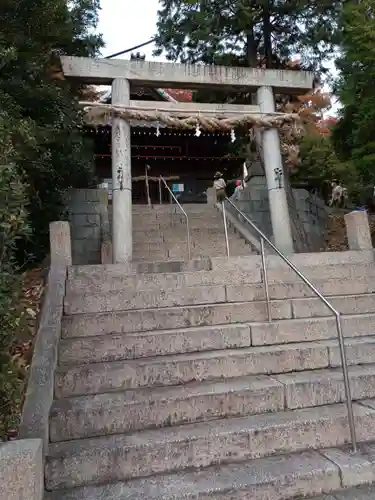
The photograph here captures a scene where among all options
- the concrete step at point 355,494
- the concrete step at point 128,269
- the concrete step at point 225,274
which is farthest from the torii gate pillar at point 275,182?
the concrete step at point 355,494

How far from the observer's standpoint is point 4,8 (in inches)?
202

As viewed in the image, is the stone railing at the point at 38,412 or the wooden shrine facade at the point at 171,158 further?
the wooden shrine facade at the point at 171,158

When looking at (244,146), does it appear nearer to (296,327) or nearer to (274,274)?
(274,274)

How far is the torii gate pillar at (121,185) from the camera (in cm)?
632

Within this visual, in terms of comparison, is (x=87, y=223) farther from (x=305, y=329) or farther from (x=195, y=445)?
(x=195, y=445)

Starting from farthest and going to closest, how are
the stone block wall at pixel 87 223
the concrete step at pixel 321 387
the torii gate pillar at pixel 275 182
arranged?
the stone block wall at pixel 87 223 → the torii gate pillar at pixel 275 182 → the concrete step at pixel 321 387

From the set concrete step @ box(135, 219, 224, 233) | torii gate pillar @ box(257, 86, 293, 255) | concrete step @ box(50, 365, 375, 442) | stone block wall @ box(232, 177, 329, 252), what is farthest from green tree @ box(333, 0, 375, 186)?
concrete step @ box(50, 365, 375, 442)

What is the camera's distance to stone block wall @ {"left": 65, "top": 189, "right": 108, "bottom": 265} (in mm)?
8547

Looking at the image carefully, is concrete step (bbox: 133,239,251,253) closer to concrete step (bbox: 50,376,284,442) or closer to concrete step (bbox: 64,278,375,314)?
concrete step (bbox: 64,278,375,314)

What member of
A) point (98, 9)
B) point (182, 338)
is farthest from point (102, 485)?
point (98, 9)

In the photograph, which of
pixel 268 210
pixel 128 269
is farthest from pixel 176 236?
pixel 268 210

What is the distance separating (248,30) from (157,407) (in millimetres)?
10033

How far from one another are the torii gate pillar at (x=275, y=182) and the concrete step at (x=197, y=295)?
2422 millimetres

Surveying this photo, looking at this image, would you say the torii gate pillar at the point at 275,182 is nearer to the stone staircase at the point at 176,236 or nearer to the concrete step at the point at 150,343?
the stone staircase at the point at 176,236
